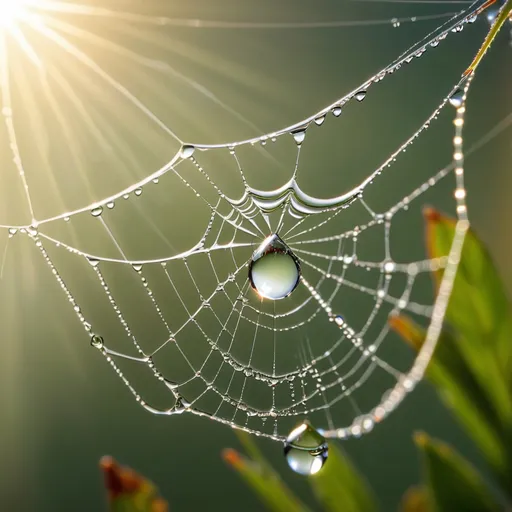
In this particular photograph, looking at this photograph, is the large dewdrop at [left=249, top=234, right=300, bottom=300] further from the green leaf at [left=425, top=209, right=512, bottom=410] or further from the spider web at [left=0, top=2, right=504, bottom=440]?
the spider web at [left=0, top=2, right=504, bottom=440]

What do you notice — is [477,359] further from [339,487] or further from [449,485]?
[339,487]

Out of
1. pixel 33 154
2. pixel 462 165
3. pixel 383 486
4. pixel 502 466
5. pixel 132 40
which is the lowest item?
pixel 383 486

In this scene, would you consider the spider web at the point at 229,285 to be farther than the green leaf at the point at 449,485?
Yes

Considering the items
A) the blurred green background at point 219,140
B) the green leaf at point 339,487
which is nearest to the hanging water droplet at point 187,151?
the green leaf at point 339,487

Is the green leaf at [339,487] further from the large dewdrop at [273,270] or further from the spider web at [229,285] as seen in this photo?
the spider web at [229,285]

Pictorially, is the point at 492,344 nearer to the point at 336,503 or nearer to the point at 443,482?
the point at 443,482

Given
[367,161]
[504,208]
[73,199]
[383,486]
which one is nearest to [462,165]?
[504,208]

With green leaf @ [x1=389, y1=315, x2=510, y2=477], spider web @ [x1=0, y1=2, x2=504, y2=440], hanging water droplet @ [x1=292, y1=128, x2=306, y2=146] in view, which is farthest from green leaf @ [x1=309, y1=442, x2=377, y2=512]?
spider web @ [x1=0, y1=2, x2=504, y2=440]
